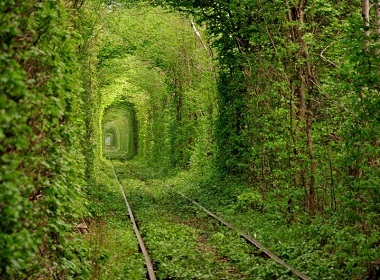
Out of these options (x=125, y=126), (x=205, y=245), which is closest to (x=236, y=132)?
(x=205, y=245)

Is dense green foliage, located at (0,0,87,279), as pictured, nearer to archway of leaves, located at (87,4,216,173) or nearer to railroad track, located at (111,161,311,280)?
railroad track, located at (111,161,311,280)

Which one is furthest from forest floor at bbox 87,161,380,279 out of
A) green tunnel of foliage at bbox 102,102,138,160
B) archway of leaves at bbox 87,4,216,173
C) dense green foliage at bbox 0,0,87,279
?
green tunnel of foliage at bbox 102,102,138,160

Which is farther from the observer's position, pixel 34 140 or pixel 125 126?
pixel 125 126

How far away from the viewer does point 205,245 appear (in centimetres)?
1310

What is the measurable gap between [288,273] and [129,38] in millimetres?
23416

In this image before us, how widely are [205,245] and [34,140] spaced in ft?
25.9

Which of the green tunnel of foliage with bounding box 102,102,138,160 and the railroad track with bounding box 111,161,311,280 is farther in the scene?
the green tunnel of foliage with bounding box 102,102,138,160

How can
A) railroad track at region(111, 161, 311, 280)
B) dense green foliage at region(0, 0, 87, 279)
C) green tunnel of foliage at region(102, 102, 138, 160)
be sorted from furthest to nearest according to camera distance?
green tunnel of foliage at region(102, 102, 138, 160) → railroad track at region(111, 161, 311, 280) → dense green foliage at region(0, 0, 87, 279)

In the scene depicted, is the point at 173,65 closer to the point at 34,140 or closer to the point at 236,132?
the point at 236,132

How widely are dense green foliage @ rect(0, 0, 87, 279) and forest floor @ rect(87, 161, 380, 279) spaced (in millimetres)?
2295

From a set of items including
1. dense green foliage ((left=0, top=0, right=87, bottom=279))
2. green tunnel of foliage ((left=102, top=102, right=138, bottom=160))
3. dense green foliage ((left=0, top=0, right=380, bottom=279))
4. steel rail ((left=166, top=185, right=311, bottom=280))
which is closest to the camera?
dense green foliage ((left=0, top=0, right=87, bottom=279))

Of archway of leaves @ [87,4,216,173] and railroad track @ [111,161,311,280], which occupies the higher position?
archway of leaves @ [87,4,216,173]

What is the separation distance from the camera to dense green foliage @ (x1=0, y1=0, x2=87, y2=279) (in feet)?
15.7

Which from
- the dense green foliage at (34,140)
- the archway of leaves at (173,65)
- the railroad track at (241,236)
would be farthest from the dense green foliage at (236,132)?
the railroad track at (241,236)
